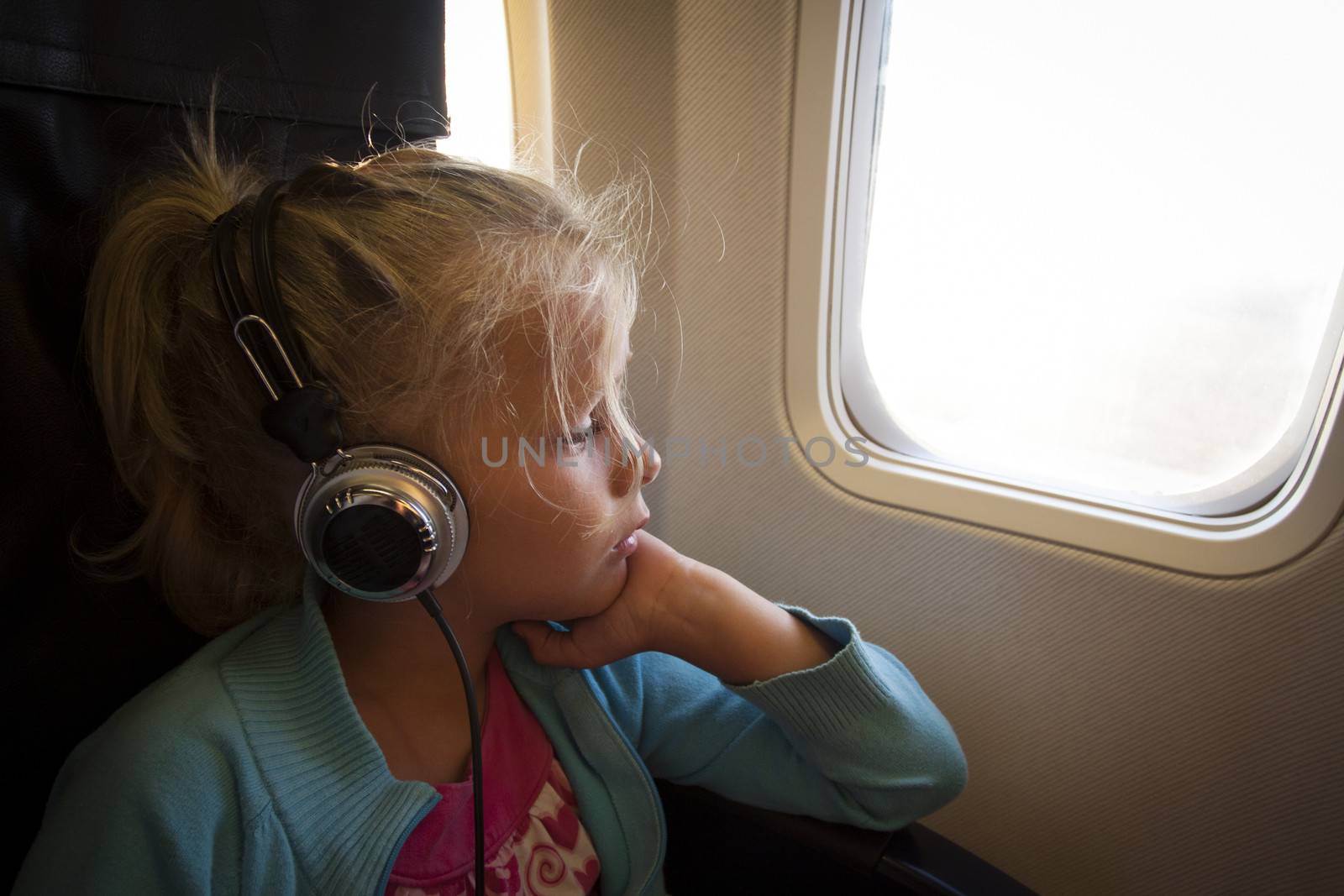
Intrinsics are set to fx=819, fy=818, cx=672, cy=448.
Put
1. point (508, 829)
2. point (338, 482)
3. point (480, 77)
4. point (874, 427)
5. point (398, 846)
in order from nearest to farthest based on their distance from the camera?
point (338, 482), point (398, 846), point (508, 829), point (874, 427), point (480, 77)

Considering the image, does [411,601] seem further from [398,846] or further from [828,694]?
[828,694]

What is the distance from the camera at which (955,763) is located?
84 centimetres

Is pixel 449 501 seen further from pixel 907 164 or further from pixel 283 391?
pixel 907 164

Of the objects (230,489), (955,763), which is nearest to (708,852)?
(955,763)

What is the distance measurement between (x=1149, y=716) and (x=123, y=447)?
1145mm

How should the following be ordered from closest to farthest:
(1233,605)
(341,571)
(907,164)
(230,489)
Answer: (341,571) → (230,489) → (1233,605) → (907,164)

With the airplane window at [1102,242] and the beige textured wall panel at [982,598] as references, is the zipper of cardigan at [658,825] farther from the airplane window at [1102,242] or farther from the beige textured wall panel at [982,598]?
the airplane window at [1102,242]

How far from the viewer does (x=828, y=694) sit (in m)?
0.80

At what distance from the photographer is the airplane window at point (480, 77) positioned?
1193mm

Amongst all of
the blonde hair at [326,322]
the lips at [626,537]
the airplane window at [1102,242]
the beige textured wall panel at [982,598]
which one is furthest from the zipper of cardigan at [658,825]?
the airplane window at [1102,242]

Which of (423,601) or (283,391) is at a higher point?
(283,391)

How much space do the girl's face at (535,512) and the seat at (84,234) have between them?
296 mm

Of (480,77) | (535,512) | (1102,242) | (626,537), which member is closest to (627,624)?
(626,537)

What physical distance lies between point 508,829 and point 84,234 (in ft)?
2.13
